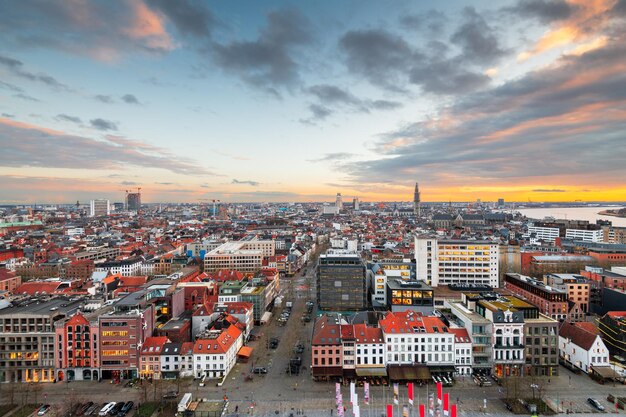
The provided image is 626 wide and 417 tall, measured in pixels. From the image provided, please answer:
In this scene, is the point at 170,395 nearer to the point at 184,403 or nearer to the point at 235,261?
the point at 184,403

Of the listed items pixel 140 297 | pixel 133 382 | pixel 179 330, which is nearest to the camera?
pixel 133 382

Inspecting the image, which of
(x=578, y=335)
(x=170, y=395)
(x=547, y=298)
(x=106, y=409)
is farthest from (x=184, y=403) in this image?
(x=547, y=298)

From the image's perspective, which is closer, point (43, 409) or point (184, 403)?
point (184, 403)

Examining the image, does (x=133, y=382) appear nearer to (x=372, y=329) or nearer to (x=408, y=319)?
(x=372, y=329)

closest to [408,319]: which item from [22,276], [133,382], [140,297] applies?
[133,382]

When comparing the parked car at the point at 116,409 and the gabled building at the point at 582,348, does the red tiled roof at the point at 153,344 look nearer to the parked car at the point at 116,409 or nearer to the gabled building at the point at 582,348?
the parked car at the point at 116,409

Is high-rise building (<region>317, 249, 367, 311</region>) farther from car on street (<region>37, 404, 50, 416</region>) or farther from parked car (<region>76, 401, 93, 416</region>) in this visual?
car on street (<region>37, 404, 50, 416</region>)

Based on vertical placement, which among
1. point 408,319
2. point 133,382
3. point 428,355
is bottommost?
point 133,382
